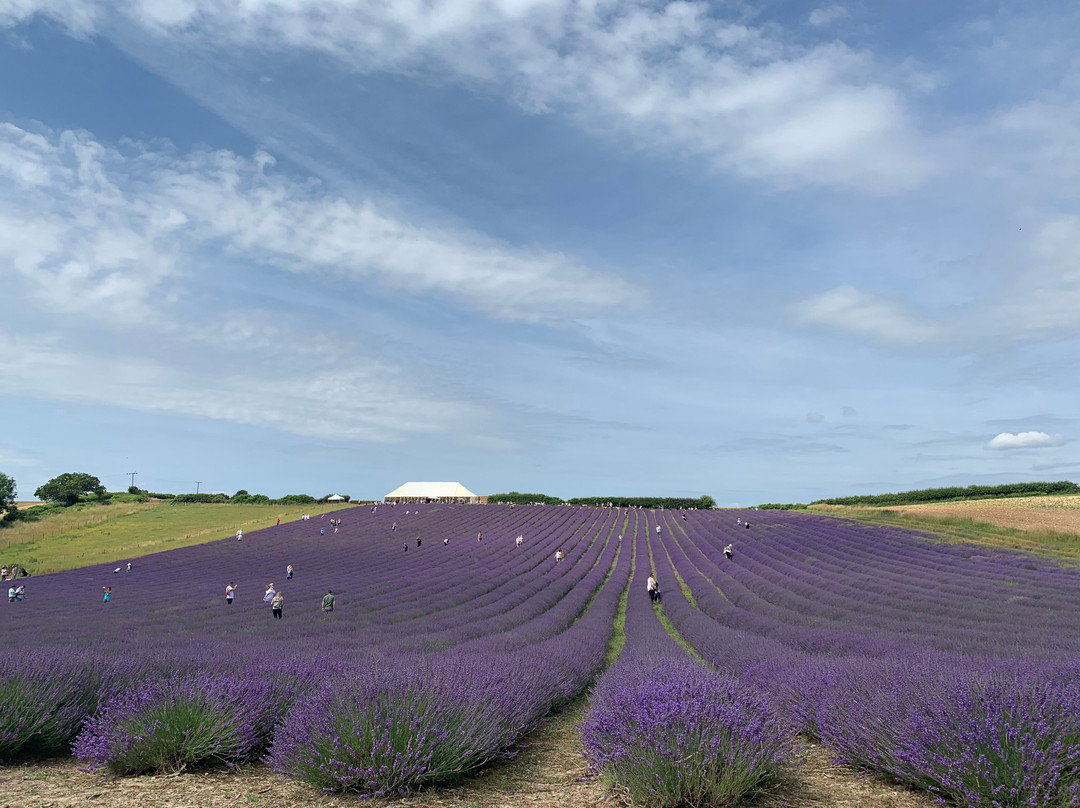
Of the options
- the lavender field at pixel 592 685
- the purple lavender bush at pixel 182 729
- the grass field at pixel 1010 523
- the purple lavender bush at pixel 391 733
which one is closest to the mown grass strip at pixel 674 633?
the lavender field at pixel 592 685

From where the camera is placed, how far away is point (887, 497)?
61.9 m

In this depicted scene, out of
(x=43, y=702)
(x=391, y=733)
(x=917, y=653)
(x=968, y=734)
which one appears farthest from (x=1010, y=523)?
(x=43, y=702)

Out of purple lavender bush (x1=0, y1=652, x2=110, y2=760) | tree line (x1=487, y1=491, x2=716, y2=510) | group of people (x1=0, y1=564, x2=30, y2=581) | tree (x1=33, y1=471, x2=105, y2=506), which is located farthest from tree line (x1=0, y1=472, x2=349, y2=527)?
purple lavender bush (x1=0, y1=652, x2=110, y2=760)

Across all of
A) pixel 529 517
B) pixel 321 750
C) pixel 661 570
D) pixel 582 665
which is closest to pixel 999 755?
pixel 321 750

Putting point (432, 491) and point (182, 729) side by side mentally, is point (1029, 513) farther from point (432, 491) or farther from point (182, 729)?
point (432, 491)

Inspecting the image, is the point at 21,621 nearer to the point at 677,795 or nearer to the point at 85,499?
the point at 677,795

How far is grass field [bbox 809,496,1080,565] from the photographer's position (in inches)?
1112

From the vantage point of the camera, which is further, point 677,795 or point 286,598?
point 286,598

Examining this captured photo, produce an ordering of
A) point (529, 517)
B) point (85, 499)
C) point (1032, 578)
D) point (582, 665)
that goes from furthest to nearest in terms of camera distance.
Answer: point (85, 499) → point (529, 517) → point (1032, 578) → point (582, 665)

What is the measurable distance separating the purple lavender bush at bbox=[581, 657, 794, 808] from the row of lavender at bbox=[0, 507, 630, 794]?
3.13 feet

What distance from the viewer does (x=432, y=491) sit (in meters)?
74.4

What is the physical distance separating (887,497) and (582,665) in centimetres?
6281

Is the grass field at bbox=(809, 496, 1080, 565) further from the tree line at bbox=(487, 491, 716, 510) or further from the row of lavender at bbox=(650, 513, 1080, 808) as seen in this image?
the tree line at bbox=(487, 491, 716, 510)

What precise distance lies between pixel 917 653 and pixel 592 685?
4.03m
